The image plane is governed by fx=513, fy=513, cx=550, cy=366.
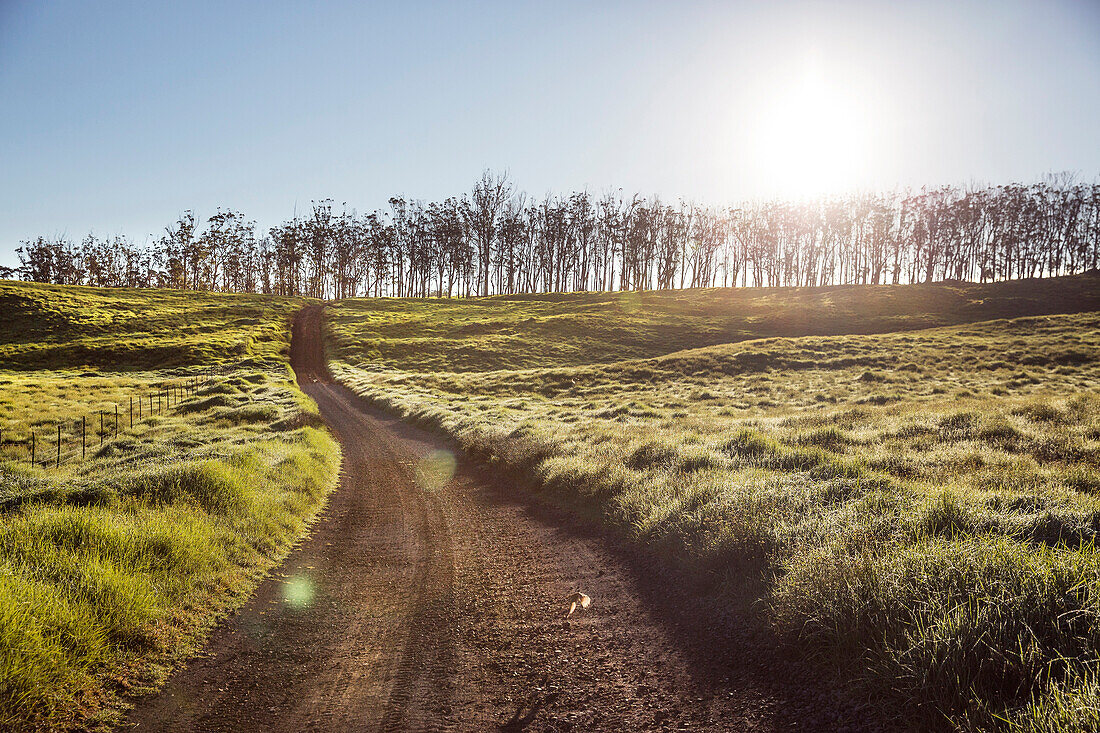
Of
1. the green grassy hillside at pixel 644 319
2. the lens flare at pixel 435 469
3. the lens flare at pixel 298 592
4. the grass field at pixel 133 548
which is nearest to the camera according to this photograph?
the grass field at pixel 133 548

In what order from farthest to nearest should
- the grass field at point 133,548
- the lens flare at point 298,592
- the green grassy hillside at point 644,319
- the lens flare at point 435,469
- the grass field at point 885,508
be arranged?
the green grassy hillside at point 644,319
the lens flare at point 435,469
the lens flare at point 298,592
the grass field at point 133,548
the grass field at point 885,508

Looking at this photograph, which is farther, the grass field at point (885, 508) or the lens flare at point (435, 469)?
the lens flare at point (435, 469)

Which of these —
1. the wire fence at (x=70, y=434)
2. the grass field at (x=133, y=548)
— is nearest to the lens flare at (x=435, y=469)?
the grass field at (x=133, y=548)

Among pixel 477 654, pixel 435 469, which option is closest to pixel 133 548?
pixel 477 654

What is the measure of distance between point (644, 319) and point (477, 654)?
67.8m

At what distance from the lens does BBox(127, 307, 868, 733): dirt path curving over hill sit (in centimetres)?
433

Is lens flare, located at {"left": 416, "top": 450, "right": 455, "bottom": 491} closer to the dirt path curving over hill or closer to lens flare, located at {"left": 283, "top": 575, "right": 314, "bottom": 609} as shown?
the dirt path curving over hill

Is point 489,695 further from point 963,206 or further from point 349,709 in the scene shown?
point 963,206

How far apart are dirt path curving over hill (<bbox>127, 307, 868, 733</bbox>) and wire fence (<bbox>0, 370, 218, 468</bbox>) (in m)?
16.3

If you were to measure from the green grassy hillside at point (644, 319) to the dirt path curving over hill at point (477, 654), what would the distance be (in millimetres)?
44113

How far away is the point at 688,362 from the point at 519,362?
59.2 feet

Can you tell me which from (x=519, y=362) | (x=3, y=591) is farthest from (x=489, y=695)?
(x=519, y=362)

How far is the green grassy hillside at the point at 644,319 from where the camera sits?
188 feet

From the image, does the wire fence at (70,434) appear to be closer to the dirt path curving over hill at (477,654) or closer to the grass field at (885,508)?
the grass field at (885,508)
